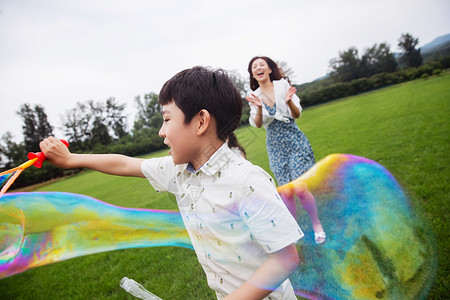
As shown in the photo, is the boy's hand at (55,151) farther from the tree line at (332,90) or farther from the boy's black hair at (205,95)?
the tree line at (332,90)

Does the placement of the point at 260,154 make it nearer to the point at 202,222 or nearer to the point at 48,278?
the point at 202,222

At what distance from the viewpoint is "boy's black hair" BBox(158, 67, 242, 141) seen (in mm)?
1021

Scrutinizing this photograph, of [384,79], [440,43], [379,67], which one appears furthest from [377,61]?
[440,43]

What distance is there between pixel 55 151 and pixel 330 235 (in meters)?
1.49

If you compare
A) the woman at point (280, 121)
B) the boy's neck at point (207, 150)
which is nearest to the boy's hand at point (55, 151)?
the boy's neck at point (207, 150)

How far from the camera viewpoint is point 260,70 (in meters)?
2.60

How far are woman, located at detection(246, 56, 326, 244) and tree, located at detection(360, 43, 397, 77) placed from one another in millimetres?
28704

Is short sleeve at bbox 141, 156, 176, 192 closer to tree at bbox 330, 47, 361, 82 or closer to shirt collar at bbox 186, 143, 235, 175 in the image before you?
shirt collar at bbox 186, 143, 235, 175

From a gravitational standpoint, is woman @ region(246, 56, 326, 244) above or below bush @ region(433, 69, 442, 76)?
above

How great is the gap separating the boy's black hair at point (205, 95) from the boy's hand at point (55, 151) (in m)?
0.53

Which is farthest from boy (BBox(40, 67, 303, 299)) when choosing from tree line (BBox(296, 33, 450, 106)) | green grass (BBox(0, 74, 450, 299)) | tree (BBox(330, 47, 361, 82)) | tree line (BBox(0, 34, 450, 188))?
tree (BBox(330, 47, 361, 82))

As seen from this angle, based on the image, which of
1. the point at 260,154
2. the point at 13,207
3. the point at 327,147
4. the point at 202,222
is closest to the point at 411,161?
the point at 327,147

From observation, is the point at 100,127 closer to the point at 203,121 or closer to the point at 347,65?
the point at 203,121

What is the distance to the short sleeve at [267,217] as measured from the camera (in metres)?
0.85
